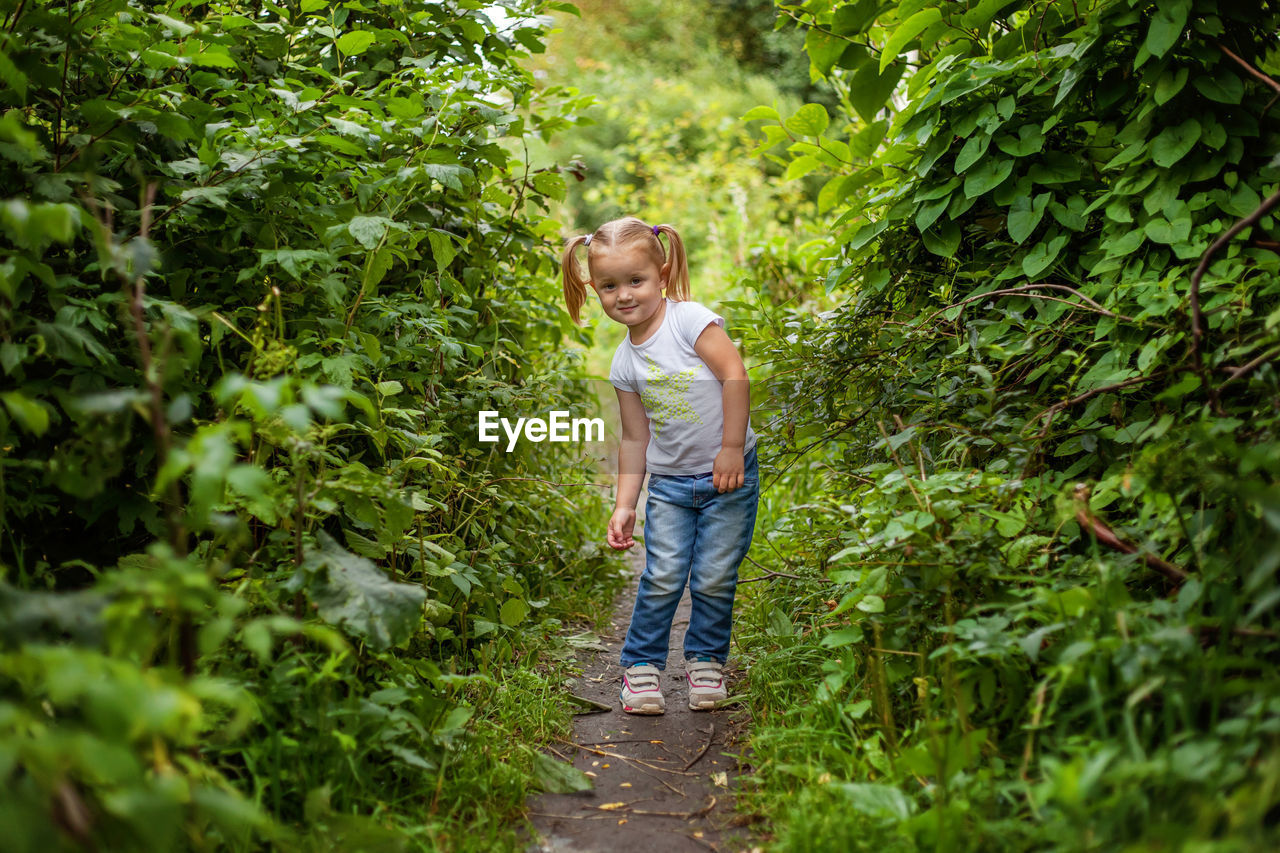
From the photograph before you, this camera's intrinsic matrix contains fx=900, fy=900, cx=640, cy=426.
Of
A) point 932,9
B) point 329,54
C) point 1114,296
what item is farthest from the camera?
point 329,54

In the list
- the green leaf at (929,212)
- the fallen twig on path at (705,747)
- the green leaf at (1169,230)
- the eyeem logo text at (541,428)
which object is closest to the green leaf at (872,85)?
the green leaf at (929,212)

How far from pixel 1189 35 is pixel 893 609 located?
4.87 feet

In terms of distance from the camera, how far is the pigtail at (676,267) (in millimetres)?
2832

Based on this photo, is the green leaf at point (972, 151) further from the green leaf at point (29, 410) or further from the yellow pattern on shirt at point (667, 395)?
the green leaf at point (29, 410)

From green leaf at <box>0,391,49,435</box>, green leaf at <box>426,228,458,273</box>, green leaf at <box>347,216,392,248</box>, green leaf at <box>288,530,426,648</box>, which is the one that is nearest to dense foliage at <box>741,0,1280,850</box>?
green leaf at <box>288,530,426,648</box>

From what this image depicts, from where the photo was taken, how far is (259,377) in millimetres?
1916

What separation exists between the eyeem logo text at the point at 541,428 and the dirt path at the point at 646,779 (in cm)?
83

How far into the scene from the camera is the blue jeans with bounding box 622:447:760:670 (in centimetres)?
271

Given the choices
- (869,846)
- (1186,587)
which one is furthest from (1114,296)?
(869,846)

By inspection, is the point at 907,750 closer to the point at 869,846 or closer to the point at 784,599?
the point at 869,846

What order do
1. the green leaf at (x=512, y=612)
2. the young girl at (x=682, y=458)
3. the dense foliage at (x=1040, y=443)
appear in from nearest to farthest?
1. the dense foliage at (x=1040, y=443)
2. the green leaf at (x=512, y=612)
3. the young girl at (x=682, y=458)

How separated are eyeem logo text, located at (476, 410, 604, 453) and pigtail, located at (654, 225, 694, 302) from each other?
2.12ft

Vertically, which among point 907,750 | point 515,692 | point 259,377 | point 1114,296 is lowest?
point 515,692

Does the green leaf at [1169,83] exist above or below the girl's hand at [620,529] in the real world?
above
